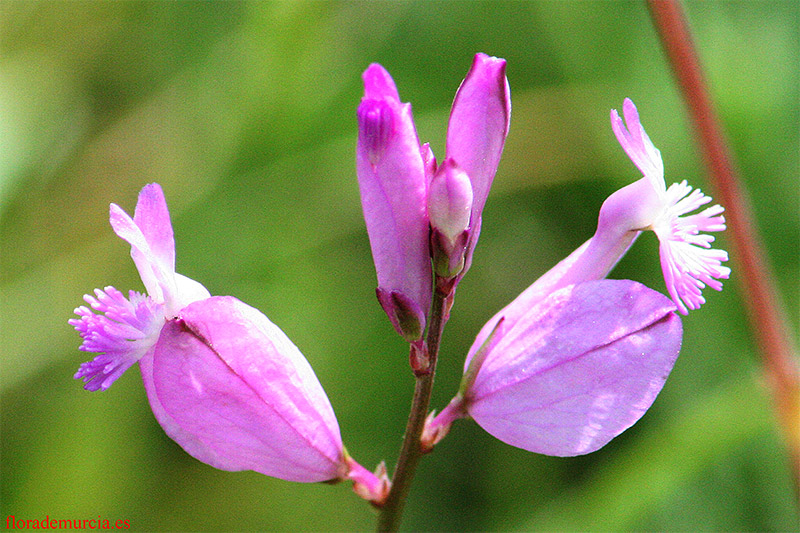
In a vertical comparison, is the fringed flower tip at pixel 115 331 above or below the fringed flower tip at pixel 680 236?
above

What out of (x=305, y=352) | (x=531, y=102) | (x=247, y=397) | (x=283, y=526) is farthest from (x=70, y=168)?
(x=247, y=397)

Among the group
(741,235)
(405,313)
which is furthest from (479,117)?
(741,235)

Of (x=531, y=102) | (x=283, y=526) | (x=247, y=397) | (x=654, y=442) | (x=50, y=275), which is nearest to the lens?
(x=247, y=397)

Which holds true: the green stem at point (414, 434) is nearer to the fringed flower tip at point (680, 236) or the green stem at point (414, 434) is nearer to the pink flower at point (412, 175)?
the pink flower at point (412, 175)

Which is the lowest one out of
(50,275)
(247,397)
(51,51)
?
(247,397)

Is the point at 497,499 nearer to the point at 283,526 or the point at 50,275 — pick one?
the point at 283,526

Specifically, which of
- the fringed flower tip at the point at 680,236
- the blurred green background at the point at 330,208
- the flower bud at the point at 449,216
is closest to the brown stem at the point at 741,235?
the fringed flower tip at the point at 680,236

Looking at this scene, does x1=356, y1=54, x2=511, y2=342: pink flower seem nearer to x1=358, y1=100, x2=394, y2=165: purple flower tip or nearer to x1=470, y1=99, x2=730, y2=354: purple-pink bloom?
x1=358, y1=100, x2=394, y2=165: purple flower tip

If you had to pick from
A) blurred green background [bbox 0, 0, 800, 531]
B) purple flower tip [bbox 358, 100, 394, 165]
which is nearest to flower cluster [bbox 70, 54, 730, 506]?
purple flower tip [bbox 358, 100, 394, 165]

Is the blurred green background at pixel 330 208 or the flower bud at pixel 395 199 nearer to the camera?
the flower bud at pixel 395 199
